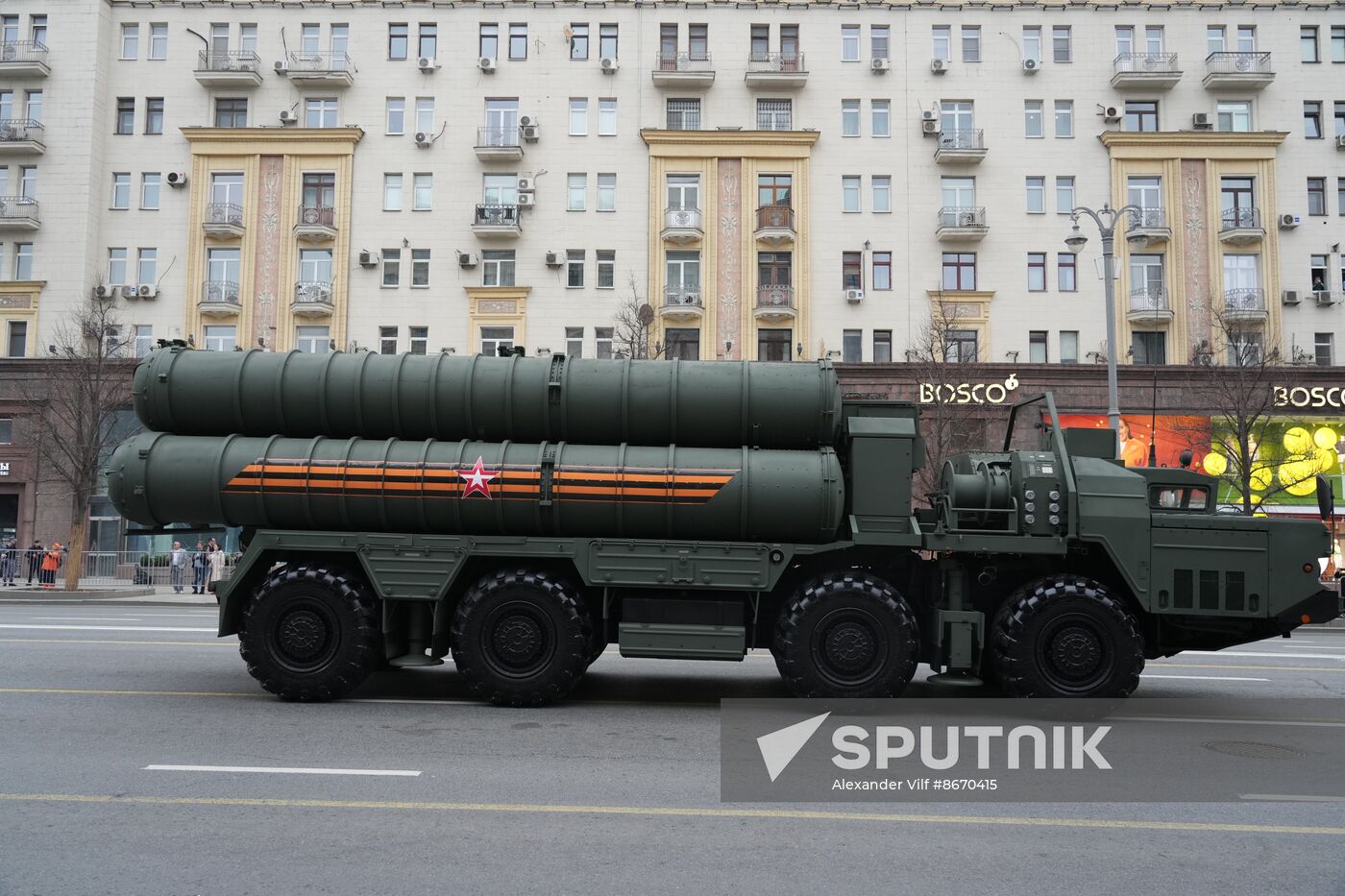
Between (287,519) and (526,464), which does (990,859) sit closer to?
(526,464)

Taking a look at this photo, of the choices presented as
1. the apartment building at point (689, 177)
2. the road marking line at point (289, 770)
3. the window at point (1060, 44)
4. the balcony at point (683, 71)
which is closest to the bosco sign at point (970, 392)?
the apartment building at point (689, 177)

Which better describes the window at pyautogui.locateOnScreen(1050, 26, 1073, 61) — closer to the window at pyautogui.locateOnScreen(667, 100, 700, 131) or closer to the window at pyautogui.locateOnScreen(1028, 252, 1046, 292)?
the window at pyautogui.locateOnScreen(1028, 252, 1046, 292)

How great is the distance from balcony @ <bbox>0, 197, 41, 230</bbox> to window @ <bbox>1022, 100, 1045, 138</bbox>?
40028 millimetres

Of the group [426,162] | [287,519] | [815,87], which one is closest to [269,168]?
[426,162]

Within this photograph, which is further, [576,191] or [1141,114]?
[576,191]

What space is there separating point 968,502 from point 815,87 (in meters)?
32.7

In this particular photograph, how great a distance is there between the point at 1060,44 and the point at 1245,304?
1275 centimetres

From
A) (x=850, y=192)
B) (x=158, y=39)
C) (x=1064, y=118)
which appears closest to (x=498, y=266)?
(x=850, y=192)

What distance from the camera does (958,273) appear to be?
3753cm

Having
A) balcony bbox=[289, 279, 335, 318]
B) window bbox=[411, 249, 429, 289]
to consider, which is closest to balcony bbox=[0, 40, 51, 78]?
balcony bbox=[289, 279, 335, 318]

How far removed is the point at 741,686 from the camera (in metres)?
11.1

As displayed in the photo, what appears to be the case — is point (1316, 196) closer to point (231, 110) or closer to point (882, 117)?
point (882, 117)

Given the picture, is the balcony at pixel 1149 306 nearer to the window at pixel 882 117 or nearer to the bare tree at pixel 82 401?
the window at pixel 882 117

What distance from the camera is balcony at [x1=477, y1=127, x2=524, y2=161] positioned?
3762cm
